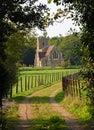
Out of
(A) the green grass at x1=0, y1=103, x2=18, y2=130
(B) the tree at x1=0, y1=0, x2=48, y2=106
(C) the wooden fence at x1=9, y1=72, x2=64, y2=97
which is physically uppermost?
(B) the tree at x1=0, y1=0, x2=48, y2=106

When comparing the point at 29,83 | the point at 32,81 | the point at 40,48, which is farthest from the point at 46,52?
the point at 32,81

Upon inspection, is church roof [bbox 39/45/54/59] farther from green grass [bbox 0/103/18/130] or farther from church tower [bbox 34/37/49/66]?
green grass [bbox 0/103/18/130]

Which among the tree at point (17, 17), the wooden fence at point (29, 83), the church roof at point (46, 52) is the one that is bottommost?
the wooden fence at point (29, 83)

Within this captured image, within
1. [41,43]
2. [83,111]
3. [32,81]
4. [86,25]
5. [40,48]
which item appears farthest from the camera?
[41,43]

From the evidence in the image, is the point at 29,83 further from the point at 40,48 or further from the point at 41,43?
the point at 41,43

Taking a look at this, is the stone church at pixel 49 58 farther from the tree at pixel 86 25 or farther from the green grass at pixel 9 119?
the tree at pixel 86 25

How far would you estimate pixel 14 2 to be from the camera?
19344 mm

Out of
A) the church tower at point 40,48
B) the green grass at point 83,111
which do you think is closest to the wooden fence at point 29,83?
the green grass at point 83,111

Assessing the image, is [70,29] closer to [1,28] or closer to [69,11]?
[69,11]

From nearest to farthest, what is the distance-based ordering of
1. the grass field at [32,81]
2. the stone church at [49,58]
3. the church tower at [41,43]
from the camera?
the grass field at [32,81] < the stone church at [49,58] < the church tower at [41,43]

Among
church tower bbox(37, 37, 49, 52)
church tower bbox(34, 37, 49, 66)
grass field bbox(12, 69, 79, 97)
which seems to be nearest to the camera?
grass field bbox(12, 69, 79, 97)

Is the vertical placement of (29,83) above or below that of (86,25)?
below

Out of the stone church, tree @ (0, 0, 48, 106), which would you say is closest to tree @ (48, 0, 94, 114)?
tree @ (0, 0, 48, 106)

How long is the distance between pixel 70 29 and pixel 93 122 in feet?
17.8
